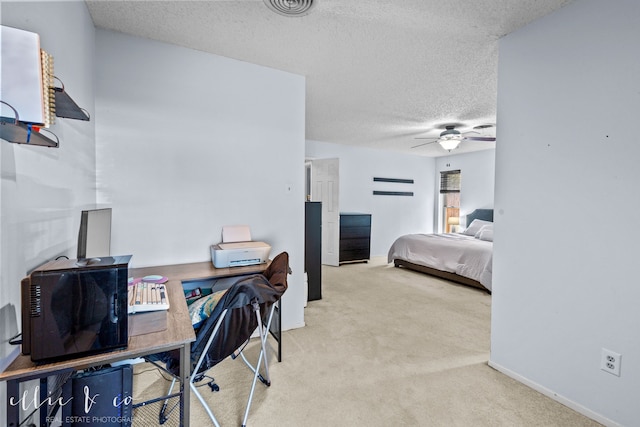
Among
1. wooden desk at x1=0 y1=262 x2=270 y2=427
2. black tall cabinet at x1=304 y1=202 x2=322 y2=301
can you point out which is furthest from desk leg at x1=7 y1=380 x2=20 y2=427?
black tall cabinet at x1=304 y1=202 x2=322 y2=301

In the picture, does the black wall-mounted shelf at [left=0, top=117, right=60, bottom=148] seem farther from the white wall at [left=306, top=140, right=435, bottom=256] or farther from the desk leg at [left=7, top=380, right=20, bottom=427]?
the white wall at [left=306, top=140, right=435, bottom=256]

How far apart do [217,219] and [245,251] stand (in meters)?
0.47

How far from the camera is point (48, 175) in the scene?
1330 mm

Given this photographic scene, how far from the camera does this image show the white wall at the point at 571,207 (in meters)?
1.57

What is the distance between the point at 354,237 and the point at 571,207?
14.0 ft

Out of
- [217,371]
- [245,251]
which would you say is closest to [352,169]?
[245,251]

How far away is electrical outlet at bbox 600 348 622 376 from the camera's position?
159 cm

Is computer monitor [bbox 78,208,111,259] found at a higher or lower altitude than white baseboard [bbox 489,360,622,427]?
higher

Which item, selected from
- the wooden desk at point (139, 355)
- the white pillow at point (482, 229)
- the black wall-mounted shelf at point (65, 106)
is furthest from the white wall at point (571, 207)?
the white pillow at point (482, 229)

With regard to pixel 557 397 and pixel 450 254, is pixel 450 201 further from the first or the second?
pixel 557 397

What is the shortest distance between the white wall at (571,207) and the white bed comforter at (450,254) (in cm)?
214

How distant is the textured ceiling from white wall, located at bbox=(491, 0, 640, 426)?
353mm

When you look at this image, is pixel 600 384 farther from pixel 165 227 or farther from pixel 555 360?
pixel 165 227

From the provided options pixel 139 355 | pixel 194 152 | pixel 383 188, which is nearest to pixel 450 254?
pixel 383 188
